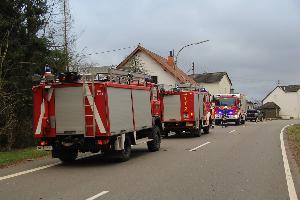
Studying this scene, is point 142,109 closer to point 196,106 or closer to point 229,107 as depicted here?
point 196,106

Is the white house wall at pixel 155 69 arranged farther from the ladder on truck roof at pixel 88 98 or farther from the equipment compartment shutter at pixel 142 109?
the ladder on truck roof at pixel 88 98

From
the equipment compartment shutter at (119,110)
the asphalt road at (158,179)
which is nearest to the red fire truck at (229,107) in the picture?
the asphalt road at (158,179)

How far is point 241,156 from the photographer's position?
17.0 metres

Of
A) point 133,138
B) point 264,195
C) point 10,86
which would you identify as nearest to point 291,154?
point 133,138

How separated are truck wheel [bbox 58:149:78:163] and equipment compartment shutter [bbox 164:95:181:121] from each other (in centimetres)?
1239

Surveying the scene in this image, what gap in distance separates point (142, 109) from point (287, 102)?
11554 centimetres

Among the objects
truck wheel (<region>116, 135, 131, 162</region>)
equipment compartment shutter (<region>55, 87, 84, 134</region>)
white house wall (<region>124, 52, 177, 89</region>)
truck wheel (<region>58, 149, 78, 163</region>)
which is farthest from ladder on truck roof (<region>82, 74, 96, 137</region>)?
white house wall (<region>124, 52, 177, 89</region>)

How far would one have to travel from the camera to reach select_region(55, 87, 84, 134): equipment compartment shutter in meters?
14.6

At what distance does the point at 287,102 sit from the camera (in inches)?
5034

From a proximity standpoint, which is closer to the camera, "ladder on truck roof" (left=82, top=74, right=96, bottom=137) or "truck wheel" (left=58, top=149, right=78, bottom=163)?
"ladder on truck roof" (left=82, top=74, right=96, bottom=137)

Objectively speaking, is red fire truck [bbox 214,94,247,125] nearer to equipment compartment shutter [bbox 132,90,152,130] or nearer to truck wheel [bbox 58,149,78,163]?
equipment compartment shutter [bbox 132,90,152,130]

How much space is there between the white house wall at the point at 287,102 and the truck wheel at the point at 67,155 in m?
113

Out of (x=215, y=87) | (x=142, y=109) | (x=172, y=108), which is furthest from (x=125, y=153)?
(x=215, y=87)

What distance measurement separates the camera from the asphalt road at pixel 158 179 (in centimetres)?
984
